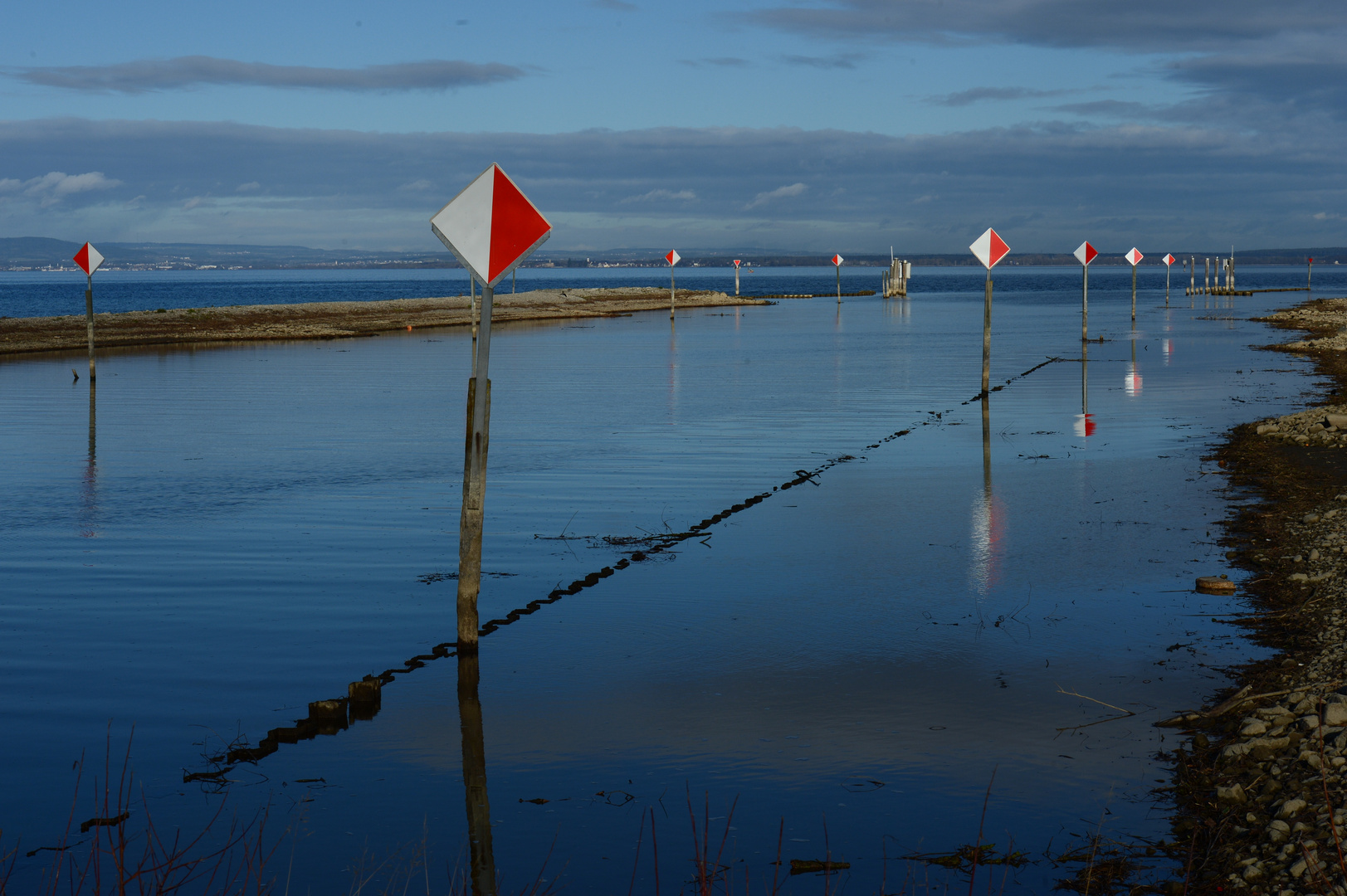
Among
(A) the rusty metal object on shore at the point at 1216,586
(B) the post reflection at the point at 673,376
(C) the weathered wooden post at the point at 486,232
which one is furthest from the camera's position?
(B) the post reflection at the point at 673,376

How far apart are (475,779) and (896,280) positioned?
9713 cm

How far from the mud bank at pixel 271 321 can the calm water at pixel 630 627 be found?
18251 mm

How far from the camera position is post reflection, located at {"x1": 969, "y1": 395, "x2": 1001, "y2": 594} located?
959cm

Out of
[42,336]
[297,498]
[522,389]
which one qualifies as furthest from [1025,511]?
[42,336]

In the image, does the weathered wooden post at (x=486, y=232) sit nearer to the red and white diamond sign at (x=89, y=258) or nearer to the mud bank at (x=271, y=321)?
the red and white diamond sign at (x=89, y=258)

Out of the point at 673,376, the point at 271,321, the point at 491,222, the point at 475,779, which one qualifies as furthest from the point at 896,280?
the point at 475,779

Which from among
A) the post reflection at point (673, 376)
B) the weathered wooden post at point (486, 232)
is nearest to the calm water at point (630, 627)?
the post reflection at point (673, 376)

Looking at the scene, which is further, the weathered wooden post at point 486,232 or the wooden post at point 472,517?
the wooden post at point 472,517

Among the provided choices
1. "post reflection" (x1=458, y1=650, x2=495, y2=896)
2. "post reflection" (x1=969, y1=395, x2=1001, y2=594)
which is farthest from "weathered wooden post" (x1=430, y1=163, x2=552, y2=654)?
"post reflection" (x1=969, y1=395, x2=1001, y2=594)

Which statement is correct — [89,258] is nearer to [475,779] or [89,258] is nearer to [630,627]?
[630,627]

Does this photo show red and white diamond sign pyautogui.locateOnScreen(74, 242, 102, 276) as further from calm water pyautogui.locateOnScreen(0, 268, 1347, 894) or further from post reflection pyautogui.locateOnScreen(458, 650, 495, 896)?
post reflection pyautogui.locateOnScreen(458, 650, 495, 896)

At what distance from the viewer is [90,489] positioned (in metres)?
13.9

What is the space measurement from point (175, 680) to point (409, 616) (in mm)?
1776

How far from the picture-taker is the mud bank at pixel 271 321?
146 feet
